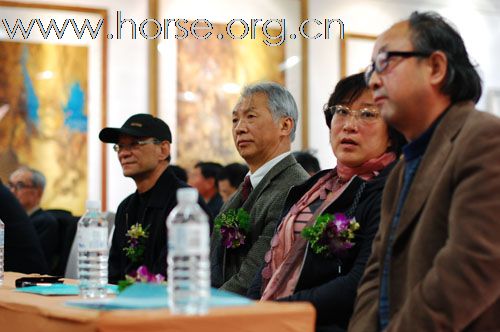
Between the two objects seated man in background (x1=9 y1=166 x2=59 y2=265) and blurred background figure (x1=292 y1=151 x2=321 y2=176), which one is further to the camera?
seated man in background (x1=9 y1=166 x2=59 y2=265)

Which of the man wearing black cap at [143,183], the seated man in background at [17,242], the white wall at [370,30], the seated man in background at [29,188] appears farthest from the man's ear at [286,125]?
the white wall at [370,30]

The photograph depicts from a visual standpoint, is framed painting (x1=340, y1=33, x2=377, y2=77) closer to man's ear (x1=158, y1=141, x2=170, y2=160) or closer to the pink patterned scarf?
man's ear (x1=158, y1=141, x2=170, y2=160)

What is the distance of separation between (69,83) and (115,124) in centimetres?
53

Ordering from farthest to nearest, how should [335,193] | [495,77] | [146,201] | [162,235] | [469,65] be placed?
[495,77], [146,201], [162,235], [335,193], [469,65]

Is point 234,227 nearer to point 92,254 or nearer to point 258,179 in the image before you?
point 258,179

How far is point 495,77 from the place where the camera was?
928cm

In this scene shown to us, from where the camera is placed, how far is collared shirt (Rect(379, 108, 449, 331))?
2.50 metres

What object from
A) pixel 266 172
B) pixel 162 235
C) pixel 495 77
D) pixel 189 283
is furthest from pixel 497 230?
pixel 495 77

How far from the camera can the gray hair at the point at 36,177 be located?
745 cm

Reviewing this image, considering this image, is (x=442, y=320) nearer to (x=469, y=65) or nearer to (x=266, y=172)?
(x=469, y=65)

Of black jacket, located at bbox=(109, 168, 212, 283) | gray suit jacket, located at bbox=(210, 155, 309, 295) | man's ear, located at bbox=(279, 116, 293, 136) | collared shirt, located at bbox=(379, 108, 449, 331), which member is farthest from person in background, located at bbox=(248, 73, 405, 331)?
black jacket, located at bbox=(109, 168, 212, 283)

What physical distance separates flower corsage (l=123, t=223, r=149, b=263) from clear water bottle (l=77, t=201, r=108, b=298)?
1.11 metres

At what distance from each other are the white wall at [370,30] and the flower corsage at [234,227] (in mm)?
4393

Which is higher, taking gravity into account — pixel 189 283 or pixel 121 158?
pixel 121 158
